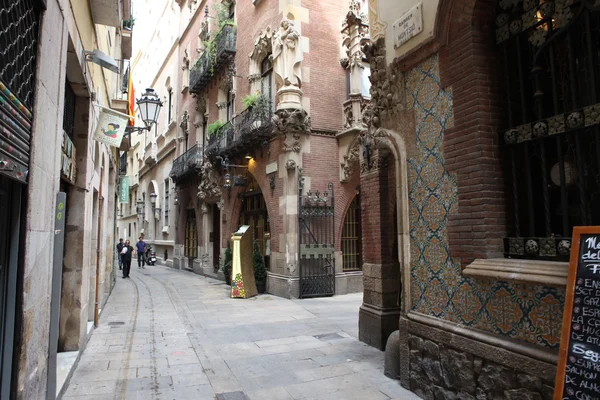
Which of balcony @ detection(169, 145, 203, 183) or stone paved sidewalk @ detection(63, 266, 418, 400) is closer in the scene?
stone paved sidewalk @ detection(63, 266, 418, 400)

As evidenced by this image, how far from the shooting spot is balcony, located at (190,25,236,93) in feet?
53.8

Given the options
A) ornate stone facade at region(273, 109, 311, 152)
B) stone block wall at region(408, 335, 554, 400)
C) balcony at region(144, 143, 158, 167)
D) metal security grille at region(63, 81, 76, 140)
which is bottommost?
stone block wall at region(408, 335, 554, 400)

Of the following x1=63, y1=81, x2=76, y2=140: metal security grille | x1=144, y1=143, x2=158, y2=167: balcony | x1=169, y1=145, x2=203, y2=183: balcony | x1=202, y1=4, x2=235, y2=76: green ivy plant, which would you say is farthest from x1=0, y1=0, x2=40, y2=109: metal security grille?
x1=144, y1=143, x2=158, y2=167: balcony

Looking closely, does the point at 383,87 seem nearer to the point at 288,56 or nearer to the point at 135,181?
the point at 288,56

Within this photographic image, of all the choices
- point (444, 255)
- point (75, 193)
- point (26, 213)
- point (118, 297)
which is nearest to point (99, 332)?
point (75, 193)

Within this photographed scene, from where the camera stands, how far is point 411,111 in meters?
5.22

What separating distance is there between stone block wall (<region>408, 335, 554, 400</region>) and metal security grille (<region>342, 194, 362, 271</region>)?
859cm

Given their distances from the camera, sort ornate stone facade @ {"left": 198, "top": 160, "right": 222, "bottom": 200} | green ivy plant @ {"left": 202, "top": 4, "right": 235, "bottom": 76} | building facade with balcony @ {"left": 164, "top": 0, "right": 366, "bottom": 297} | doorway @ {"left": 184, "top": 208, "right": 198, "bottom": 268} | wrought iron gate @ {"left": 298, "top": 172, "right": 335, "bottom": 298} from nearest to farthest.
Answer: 1. wrought iron gate @ {"left": 298, "top": 172, "right": 335, "bottom": 298}
2. building facade with balcony @ {"left": 164, "top": 0, "right": 366, "bottom": 297}
3. green ivy plant @ {"left": 202, "top": 4, "right": 235, "bottom": 76}
4. ornate stone facade @ {"left": 198, "top": 160, "right": 222, "bottom": 200}
5. doorway @ {"left": 184, "top": 208, "right": 198, "bottom": 268}

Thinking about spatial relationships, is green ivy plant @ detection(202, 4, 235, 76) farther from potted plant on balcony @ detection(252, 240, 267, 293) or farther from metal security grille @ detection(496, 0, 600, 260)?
metal security grille @ detection(496, 0, 600, 260)

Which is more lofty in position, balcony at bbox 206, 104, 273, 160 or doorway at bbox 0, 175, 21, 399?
balcony at bbox 206, 104, 273, 160

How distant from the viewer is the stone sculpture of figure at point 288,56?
41.0ft

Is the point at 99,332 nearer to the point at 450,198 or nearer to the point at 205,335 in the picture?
the point at 205,335

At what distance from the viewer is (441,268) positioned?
462 cm

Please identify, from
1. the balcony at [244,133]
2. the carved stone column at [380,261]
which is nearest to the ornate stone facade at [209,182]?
the balcony at [244,133]
